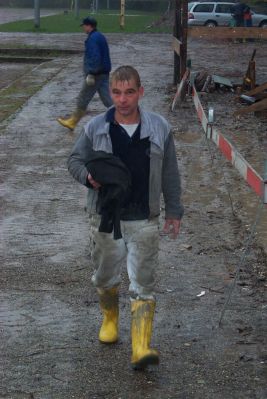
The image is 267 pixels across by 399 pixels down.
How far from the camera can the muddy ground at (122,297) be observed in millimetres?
5383

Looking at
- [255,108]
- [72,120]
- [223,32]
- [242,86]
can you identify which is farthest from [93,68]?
[242,86]

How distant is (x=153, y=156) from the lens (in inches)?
215

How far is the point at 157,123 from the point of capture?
5.52m

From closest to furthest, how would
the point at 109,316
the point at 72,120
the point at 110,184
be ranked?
the point at 110,184 < the point at 109,316 < the point at 72,120

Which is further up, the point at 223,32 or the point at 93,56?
the point at 93,56

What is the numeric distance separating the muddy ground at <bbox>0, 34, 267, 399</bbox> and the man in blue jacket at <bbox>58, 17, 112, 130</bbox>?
6.29 ft

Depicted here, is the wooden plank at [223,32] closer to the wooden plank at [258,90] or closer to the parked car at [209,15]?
the wooden plank at [258,90]

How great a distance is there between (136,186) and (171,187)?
25 centimetres

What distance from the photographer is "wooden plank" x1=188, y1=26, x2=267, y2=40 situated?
18625mm

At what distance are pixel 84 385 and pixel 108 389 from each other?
0.14 m

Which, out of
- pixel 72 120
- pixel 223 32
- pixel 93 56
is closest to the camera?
pixel 93 56

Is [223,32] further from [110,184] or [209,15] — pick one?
[209,15]

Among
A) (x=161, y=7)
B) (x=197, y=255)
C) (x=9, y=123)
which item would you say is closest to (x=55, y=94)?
(x=9, y=123)

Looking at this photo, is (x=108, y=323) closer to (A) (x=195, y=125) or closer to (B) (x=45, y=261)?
(B) (x=45, y=261)
